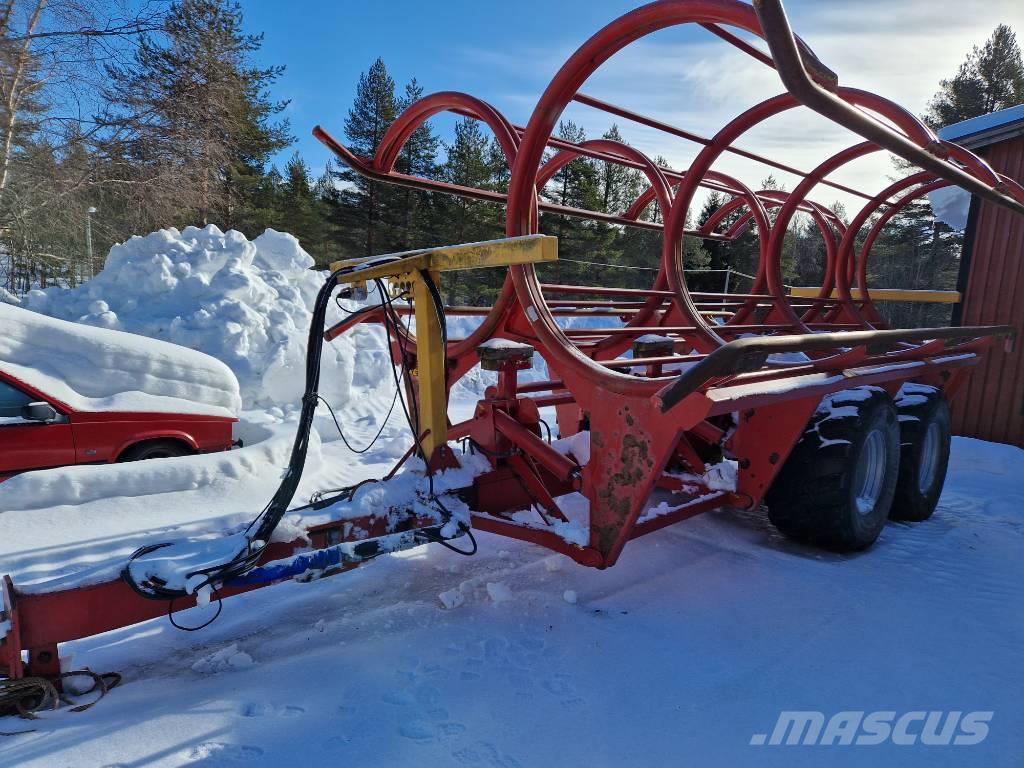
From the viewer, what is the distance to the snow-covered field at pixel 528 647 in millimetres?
2191

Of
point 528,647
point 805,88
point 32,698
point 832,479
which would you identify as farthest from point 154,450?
point 805,88

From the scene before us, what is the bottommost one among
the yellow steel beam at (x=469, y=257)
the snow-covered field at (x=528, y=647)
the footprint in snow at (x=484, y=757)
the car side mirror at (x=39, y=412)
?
the snow-covered field at (x=528, y=647)

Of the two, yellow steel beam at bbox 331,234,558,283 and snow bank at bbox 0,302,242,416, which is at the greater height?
yellow steel beam at bbox 331,234,558,283

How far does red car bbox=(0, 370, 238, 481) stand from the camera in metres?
4.50

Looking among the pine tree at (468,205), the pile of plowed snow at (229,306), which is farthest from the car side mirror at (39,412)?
the pine tree at (468,205)

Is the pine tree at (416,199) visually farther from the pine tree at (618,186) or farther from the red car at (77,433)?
the red car at (77,433)

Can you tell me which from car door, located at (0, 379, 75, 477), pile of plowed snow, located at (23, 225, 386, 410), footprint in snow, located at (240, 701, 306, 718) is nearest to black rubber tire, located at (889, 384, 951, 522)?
footprint in snow, located at (240, 701, 306, 718)

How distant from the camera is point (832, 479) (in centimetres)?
375

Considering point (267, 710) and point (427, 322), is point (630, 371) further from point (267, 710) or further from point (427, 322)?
point (267, 710)

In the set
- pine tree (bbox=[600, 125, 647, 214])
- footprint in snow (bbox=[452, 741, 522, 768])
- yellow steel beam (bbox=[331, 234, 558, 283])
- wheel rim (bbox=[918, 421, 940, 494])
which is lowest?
footprint in snow (bbox=[452, 741, 522, 768])

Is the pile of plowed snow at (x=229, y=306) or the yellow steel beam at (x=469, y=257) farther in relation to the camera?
the pile of plowed snow at (x=229, y=306)

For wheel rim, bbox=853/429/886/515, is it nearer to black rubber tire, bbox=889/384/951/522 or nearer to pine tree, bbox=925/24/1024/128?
black rubber tire, bbox=889/384/951/522

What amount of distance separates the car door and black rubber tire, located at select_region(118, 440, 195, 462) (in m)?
0.44

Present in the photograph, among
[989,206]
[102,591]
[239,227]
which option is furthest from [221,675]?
[239,227]
